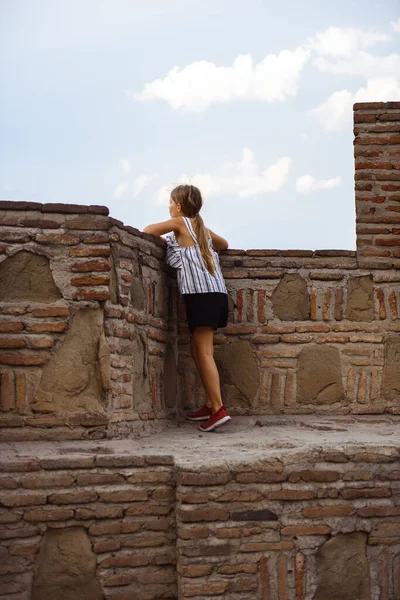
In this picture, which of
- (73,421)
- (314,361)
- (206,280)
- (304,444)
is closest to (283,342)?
(314,361)

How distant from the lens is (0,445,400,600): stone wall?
3.22m

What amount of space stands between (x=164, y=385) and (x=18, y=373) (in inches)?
43.2

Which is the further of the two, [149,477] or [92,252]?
[92,252]

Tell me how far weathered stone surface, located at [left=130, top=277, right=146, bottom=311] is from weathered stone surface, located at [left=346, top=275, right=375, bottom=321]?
149cm

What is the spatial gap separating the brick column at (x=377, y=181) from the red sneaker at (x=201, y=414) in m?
1.49

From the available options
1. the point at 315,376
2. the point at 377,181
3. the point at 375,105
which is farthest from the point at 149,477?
the point at 375,105

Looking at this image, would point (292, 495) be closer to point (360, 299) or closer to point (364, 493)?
point (364, 493)

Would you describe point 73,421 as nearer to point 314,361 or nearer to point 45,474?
point 45,474

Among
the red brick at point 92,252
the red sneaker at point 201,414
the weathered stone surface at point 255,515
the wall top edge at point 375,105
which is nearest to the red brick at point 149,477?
the weathered stone surface at point 255,515

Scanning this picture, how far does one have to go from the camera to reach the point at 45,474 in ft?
10.8

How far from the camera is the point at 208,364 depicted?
14.9ft

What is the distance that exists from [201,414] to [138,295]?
0.95m

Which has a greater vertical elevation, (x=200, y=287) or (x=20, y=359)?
(x=200, y=287)

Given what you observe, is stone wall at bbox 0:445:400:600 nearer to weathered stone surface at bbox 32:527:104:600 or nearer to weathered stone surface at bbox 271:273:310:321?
weathered stone surface at bbox 32:527:104:600
